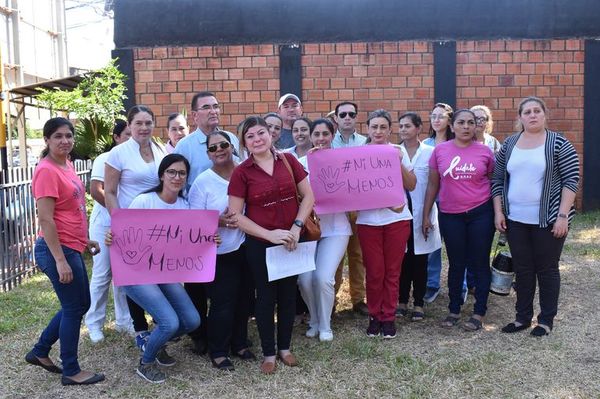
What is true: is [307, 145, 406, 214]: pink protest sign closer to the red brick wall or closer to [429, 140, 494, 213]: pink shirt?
[429, 140, 494, 213]: pink shirt

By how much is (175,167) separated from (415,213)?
2.16 metres

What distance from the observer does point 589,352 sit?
451 cm

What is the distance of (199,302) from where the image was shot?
4648 millimetres

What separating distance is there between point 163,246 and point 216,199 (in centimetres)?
49

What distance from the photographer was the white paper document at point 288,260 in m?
4.11

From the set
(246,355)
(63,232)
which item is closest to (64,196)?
(63,232)

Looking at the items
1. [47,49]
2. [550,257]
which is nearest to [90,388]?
[550,257]

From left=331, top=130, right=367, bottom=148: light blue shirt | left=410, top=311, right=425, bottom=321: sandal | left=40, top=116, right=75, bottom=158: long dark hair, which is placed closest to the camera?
left=40, top=116, right=75, bottom=158: long dark hair

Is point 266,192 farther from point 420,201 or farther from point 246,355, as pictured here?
point 420,201

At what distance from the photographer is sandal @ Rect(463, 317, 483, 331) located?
5.04 m

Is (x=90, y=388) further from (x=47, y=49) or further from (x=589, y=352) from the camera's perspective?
(x=47, y=49)

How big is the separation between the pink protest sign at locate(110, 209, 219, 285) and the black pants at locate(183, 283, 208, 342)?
44 cm

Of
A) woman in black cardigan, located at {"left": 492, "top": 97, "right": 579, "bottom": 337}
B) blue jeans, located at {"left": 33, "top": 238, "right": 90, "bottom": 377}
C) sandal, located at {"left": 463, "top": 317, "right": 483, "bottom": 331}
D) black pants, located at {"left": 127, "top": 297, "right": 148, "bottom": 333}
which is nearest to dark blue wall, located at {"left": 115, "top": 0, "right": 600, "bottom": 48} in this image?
woman in black cardigan, located at {"left": 492, "top": 97, "right": 579, "bottom": 337}

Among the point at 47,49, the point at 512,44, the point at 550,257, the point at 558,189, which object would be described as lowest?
the point at 550,257
